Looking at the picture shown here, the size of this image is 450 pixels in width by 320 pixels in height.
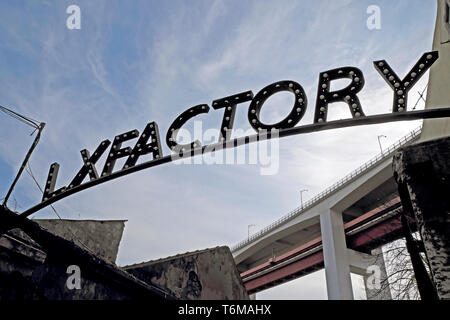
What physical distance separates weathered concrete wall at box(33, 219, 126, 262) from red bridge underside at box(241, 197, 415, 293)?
16.0m

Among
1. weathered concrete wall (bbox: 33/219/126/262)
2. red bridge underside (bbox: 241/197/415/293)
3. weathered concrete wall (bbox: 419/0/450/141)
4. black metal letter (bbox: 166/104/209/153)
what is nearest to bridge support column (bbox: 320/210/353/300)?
red bridge underside (bbox: 241/197/415/293)

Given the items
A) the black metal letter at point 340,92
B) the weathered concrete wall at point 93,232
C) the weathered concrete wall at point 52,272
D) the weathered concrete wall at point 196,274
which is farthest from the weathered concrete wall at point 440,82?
the weathered concrete wall at point 93,232

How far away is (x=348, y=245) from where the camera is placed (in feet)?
92.2

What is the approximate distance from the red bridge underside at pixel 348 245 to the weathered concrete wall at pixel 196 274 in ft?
44.7

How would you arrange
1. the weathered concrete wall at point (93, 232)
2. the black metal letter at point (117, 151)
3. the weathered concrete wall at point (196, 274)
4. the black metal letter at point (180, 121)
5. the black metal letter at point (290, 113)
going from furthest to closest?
the weathered concrete wall at point (93, 232) → the weathered concrete wall at point (196, 274) → the black metal letter at point (117, 151) → the black metal letter at point (180, 121) → the black metal letter at point (290, 113)

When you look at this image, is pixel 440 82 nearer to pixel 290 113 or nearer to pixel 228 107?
pixel 290 113

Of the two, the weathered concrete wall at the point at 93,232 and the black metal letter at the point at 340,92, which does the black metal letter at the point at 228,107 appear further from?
the weathered concrete wall at the point at 93,232

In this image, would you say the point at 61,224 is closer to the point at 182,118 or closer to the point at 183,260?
the point at 183,260

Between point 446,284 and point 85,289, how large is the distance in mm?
5938

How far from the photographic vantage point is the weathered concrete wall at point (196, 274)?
8594mm

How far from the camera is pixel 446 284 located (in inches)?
90.5

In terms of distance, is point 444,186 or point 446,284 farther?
point 444,186
